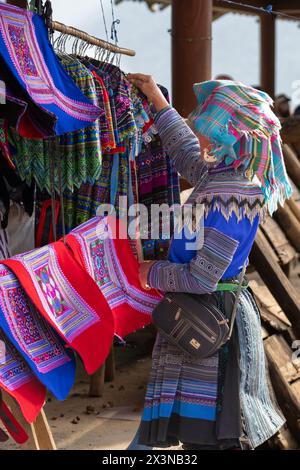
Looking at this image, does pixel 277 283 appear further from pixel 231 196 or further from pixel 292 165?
pixel 231 196

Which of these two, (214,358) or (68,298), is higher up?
(68,298)

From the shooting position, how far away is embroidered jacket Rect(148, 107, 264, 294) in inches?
113

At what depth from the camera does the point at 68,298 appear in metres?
3.05

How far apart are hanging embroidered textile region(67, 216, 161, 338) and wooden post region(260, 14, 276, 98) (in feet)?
37.5

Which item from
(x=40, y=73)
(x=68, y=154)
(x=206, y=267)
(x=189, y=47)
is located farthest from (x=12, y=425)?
(x=189, y=47)

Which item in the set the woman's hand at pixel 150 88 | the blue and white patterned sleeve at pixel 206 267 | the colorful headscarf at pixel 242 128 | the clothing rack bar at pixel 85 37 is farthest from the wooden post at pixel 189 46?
the blue and white patterned sleeve at pixel 206 267

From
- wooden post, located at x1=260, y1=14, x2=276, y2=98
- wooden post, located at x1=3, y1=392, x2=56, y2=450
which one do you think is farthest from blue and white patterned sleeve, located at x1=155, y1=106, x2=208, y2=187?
wooden post, located at x1=260, y1=14, x2=276, y2=98

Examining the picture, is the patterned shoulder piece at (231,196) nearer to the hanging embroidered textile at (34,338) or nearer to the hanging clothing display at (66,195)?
the hanging clothing display at (66,195)

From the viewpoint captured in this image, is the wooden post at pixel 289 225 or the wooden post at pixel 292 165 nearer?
the wooden post at pixel 289 225

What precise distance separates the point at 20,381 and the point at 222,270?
830mm

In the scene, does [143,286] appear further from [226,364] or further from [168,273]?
[226,364]

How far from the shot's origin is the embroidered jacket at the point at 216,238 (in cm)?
288

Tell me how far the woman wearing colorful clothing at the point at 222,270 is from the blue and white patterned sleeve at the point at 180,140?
18 centimetres

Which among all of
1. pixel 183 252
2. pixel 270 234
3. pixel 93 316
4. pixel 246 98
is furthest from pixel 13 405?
pixel 270 234
